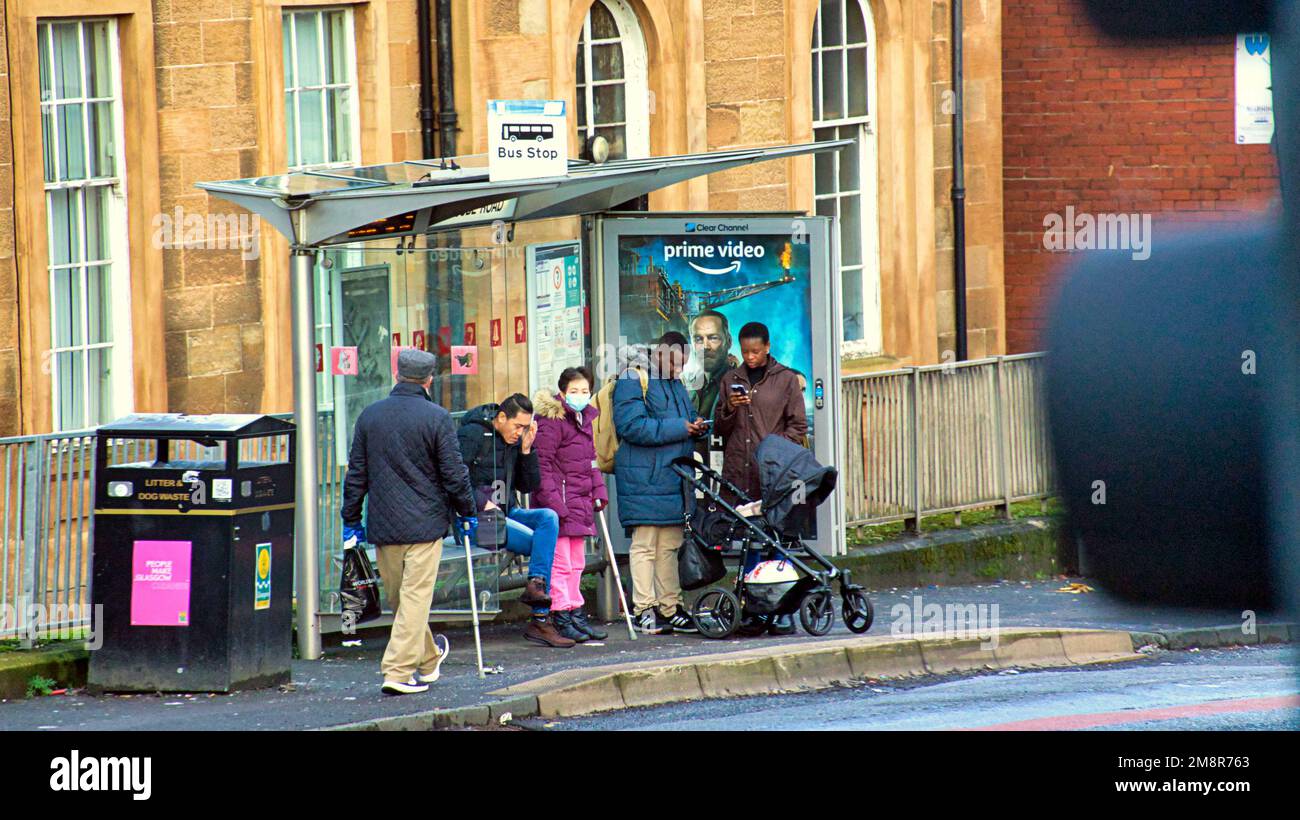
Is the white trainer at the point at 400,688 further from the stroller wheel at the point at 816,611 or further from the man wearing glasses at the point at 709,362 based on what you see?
the man wearing glasses at the point at 709,362

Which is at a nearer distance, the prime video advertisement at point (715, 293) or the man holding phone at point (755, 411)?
the man holding phone at point (755, 411)

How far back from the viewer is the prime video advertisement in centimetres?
1201

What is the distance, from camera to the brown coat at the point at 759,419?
11.7 meters

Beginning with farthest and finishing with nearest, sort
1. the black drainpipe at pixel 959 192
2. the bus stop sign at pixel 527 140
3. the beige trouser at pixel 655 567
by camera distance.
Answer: the black drainpipe at pixel 959 192
the beige trouser at pixel 655 567
the bus stop sign at pixel 527 140

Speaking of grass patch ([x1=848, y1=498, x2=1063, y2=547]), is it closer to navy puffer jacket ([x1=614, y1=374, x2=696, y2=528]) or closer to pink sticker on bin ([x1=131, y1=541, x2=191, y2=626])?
navy puffer jacket ([x1=614, y1=374, x2=696, y2=528])

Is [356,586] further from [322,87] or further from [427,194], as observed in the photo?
[322,87]

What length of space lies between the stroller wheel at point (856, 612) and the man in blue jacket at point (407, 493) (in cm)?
293

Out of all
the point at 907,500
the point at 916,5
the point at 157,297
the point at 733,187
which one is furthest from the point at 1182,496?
the point at 916,5

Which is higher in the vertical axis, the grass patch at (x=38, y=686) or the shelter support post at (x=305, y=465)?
the shelter support post at (x=305, y=465)

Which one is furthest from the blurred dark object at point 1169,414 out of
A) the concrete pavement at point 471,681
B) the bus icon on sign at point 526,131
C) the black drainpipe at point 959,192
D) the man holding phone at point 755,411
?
the black drainpipe at point 959,192

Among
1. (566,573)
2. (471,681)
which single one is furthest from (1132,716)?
(566,573)

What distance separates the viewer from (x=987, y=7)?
1806 cm

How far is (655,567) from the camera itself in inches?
458

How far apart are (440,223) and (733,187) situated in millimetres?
5664
